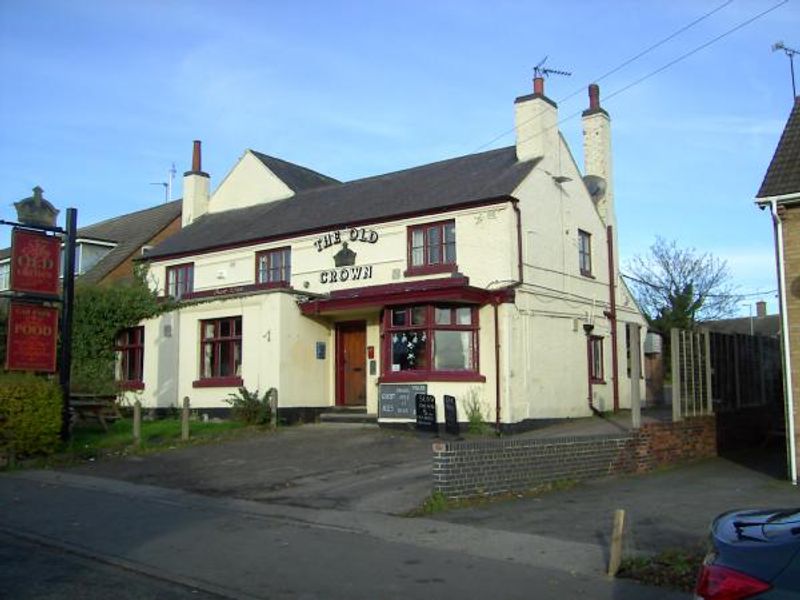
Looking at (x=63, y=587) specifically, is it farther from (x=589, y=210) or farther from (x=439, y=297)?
(x=589, y=210)

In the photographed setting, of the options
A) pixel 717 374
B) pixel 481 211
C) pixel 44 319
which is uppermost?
pixel 481 211

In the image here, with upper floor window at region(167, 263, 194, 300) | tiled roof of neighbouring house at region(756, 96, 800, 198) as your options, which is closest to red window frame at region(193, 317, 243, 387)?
upper floor window at region(167, 263, 194, 300)

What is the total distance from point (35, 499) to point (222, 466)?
3667 mm

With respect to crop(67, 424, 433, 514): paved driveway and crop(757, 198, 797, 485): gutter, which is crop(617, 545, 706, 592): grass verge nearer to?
crop(67, 424, 433, 514): paved driveway

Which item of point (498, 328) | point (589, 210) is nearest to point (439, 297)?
point (498, 328)

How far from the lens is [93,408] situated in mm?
20625

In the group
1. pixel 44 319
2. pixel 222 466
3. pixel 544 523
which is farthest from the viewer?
pixel 44 319

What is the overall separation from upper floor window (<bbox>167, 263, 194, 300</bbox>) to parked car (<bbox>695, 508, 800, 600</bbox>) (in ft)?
78.0

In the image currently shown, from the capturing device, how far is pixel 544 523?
31.7 feet

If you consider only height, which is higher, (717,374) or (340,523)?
(717,374)

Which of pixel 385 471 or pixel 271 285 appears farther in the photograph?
pixel 271 285

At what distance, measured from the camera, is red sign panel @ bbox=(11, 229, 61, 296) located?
55.1 ft

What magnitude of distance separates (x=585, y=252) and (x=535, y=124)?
431 cm

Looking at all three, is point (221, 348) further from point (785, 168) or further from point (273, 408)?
point (785, 168)
